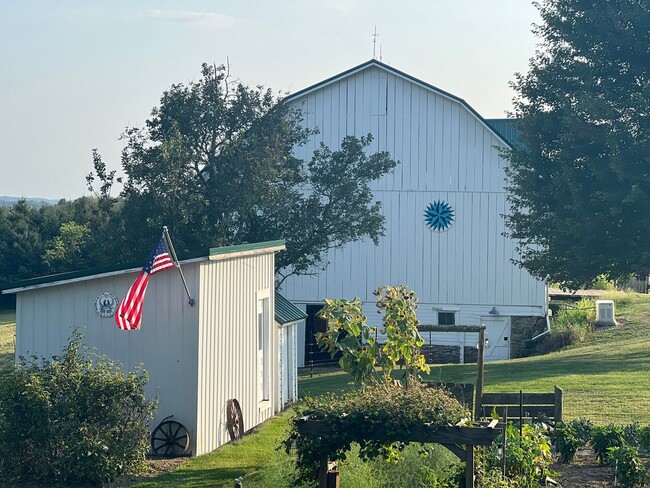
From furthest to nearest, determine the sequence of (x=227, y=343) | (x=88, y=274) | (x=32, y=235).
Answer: (x=32, y=235) < (x=227, y=343) < (x=88, y=274)

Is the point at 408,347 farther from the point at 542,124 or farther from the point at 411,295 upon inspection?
the point at 542,124

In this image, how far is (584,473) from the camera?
468 inches

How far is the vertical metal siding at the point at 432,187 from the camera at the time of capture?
31953 mm

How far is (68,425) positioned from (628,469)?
6.31 m

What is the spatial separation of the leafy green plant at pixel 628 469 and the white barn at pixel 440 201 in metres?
20.9

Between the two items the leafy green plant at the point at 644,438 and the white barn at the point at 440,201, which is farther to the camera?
the white barn at the point at 440,201

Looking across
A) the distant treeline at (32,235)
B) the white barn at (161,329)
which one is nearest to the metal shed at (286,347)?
the white barn at (161,329)

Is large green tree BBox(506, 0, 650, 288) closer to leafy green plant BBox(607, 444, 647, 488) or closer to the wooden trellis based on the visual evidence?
leafy green plant BBox(607, 444, 647, 488)

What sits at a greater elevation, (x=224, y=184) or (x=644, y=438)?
(x=224, y=184)

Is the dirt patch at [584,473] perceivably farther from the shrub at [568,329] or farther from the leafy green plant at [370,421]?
the shrub at [568,329]

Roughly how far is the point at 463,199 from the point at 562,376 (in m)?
11.7

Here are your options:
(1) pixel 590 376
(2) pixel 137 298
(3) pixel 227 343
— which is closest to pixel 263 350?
(3) pixel 227 343

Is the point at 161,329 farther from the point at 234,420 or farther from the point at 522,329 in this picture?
the point at 522,329

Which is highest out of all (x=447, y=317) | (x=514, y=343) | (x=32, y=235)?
(x=32, y=235)
